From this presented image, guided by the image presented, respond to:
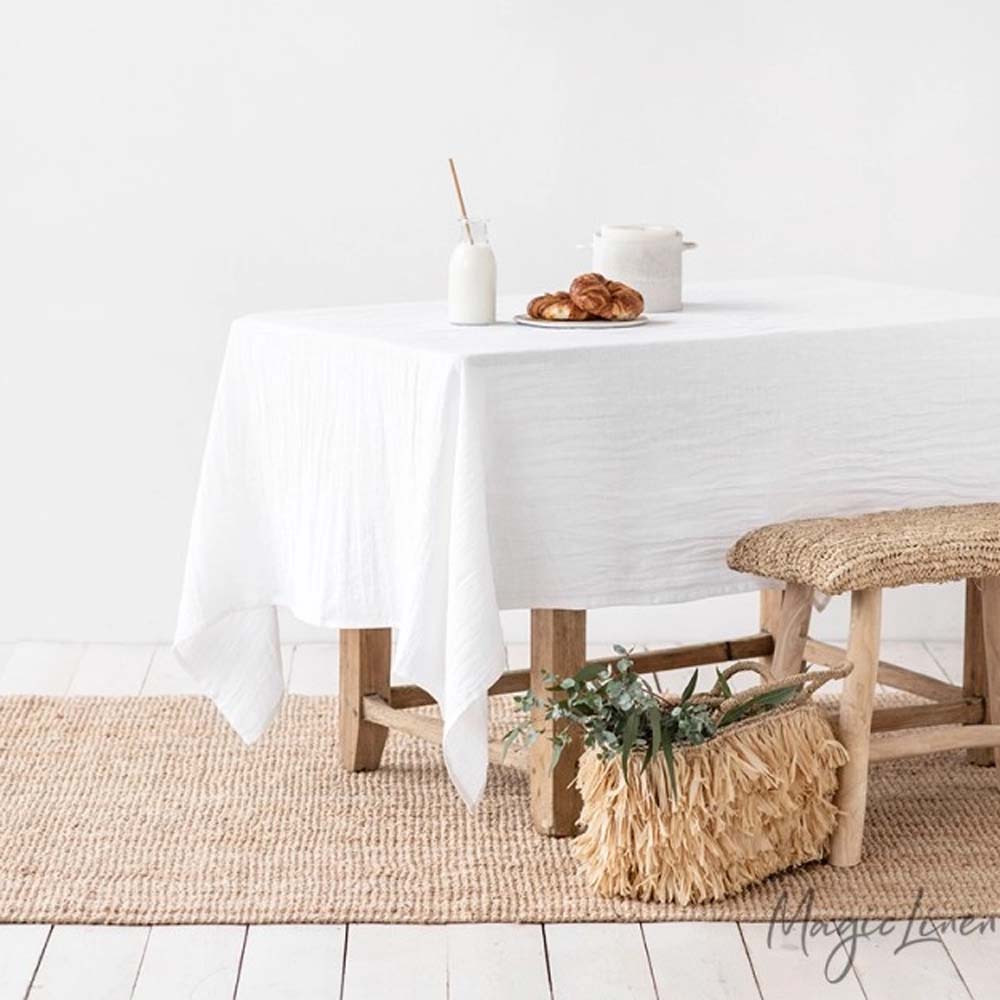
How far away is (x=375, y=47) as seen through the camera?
12.1ft

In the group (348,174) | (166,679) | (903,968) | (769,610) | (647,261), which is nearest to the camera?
(903,968)

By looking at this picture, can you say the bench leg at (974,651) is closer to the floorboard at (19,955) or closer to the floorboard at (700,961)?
the floorboard at (700,961)

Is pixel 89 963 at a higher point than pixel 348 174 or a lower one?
lower

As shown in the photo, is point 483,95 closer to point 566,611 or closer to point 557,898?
point 566,611

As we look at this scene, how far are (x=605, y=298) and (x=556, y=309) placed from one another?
2.6 inches

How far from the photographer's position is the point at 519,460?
237cm

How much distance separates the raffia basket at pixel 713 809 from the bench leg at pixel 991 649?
0.43 m

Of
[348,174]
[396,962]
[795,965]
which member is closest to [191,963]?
[396,962]

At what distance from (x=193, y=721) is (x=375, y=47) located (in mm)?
1338

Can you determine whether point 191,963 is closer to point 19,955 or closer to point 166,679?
point 19,955

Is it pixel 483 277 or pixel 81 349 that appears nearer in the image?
pixel 483 277

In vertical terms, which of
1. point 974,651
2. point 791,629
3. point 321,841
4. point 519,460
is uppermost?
point 519,460

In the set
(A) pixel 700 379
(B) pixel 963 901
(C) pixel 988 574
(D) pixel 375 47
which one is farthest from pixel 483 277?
(D) pixel 375 47

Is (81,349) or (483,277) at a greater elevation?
(483,277)
